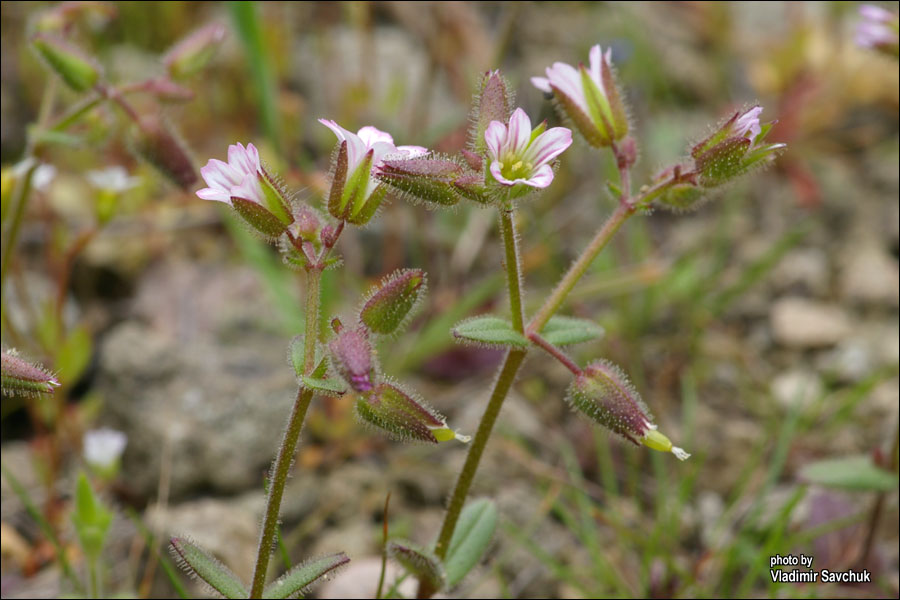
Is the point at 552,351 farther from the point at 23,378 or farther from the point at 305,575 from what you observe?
the point at 23,378

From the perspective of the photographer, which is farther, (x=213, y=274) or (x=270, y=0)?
(x=270, y=0)

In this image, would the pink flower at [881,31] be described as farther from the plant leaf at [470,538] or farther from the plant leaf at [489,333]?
the plant leaf at [470,538]

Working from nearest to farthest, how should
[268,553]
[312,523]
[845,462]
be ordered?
1. [268,553]
2. [845,462]
3. [312,523]

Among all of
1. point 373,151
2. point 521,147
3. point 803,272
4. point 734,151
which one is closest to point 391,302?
point 373,151

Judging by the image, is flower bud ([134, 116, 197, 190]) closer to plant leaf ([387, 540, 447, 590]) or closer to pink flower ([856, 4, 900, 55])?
plant leaf ([387, 540, 447, 590])

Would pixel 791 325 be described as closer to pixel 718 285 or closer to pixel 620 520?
pixel 718 285

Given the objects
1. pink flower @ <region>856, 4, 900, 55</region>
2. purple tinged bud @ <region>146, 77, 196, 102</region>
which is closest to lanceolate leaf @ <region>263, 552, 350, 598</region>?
purple tinged bud @ <region>146, 77, 196, 102</region>

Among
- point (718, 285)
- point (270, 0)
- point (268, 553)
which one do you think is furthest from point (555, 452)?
point (270, 0)
